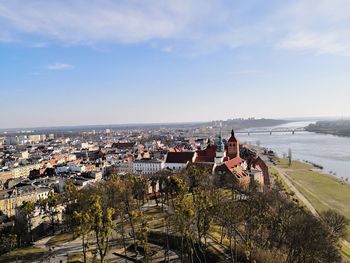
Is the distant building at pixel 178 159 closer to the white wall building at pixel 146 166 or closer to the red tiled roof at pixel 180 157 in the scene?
the red tiled roof at pixel 180 157

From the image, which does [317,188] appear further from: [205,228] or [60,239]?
[60,239]

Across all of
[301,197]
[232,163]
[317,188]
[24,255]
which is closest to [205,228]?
[24,255]

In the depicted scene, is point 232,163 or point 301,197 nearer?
point 301,197

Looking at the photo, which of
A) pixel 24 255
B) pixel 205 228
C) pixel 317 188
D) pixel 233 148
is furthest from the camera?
pixel 233 148

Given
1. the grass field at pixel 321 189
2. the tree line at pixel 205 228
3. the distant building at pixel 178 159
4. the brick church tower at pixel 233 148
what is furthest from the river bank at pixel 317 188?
the distant building at pixel 178 159

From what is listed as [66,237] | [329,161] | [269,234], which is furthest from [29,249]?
[329,161]
